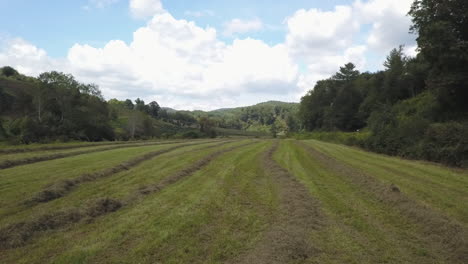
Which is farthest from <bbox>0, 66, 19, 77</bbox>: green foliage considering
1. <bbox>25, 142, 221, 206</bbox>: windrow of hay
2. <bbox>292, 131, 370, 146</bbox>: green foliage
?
<bbox>25, 142, 221, 206</bbox>: windrow of hay

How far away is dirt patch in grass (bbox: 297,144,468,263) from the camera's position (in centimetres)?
582

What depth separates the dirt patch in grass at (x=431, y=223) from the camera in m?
5.82

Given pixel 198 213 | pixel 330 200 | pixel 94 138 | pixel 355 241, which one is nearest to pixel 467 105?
pixel 330 200

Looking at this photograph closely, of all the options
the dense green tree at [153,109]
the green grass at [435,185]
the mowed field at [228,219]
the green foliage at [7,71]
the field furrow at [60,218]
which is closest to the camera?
the mowed field at [228,219]

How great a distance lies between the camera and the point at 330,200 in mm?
9633

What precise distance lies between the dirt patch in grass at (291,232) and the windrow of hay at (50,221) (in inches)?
195

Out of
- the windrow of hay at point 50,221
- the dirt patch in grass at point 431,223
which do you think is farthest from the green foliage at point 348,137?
the windrow of hay at point 50,221

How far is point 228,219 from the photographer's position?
25.2 ft

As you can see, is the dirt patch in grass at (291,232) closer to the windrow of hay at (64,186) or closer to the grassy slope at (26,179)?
the grassy slope at (26,179)

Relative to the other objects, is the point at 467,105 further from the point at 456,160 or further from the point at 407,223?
the point at 407,223

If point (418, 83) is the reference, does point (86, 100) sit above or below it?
below

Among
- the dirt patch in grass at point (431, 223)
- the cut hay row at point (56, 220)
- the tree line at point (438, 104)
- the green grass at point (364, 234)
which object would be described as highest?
the tree line at point (438, 104)

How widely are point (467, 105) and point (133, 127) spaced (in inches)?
2807

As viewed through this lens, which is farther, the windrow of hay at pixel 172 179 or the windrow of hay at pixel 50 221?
the windrow of hay at pixel 172 179
